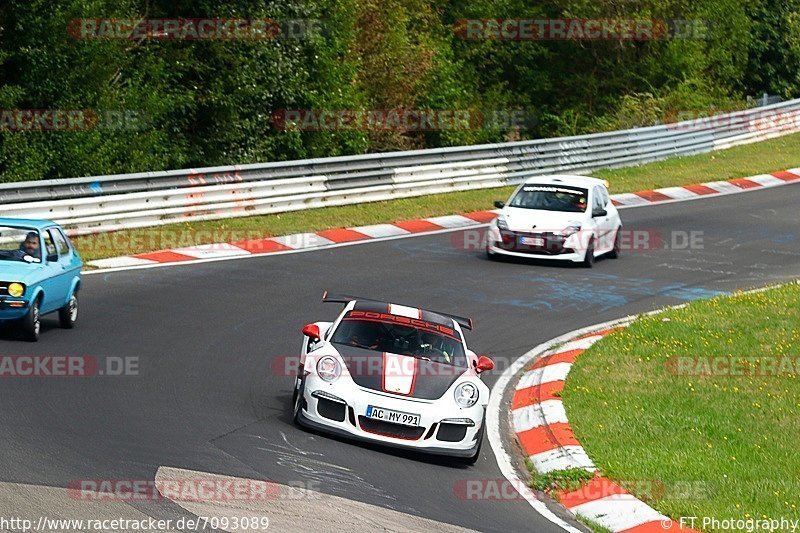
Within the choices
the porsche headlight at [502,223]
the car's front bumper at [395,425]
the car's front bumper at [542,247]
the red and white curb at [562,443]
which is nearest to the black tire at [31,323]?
the car's front bumper at [395,425]

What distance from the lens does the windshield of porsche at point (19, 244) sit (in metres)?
14.0

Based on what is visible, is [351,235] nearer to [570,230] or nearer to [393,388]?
[570,230]

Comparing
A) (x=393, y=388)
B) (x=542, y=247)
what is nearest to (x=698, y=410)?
(x=393, y=388)

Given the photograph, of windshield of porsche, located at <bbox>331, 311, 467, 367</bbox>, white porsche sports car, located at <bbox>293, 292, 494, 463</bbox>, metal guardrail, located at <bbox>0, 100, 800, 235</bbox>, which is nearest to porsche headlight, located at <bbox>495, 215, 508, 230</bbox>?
metal guardrail, located at <bbox>0, 100, 800, 235</bbox>

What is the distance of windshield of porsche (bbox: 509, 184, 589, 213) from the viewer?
22.2 meters

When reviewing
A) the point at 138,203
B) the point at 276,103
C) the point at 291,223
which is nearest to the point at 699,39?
the point at 276,103

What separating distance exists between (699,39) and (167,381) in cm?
3715

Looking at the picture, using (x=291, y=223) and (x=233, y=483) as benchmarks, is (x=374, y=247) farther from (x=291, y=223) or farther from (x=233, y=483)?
(x=233, y=483)

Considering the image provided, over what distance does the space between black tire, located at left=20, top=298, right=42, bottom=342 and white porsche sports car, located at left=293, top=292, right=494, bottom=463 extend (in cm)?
A: 339

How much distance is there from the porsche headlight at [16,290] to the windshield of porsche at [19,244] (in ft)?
2.86

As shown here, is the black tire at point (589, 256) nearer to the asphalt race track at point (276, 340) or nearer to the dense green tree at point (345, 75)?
the asphalt race track at point (276, 340)

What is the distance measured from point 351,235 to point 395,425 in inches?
491

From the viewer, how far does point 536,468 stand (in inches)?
433

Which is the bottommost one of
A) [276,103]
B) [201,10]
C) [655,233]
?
[655,233]
